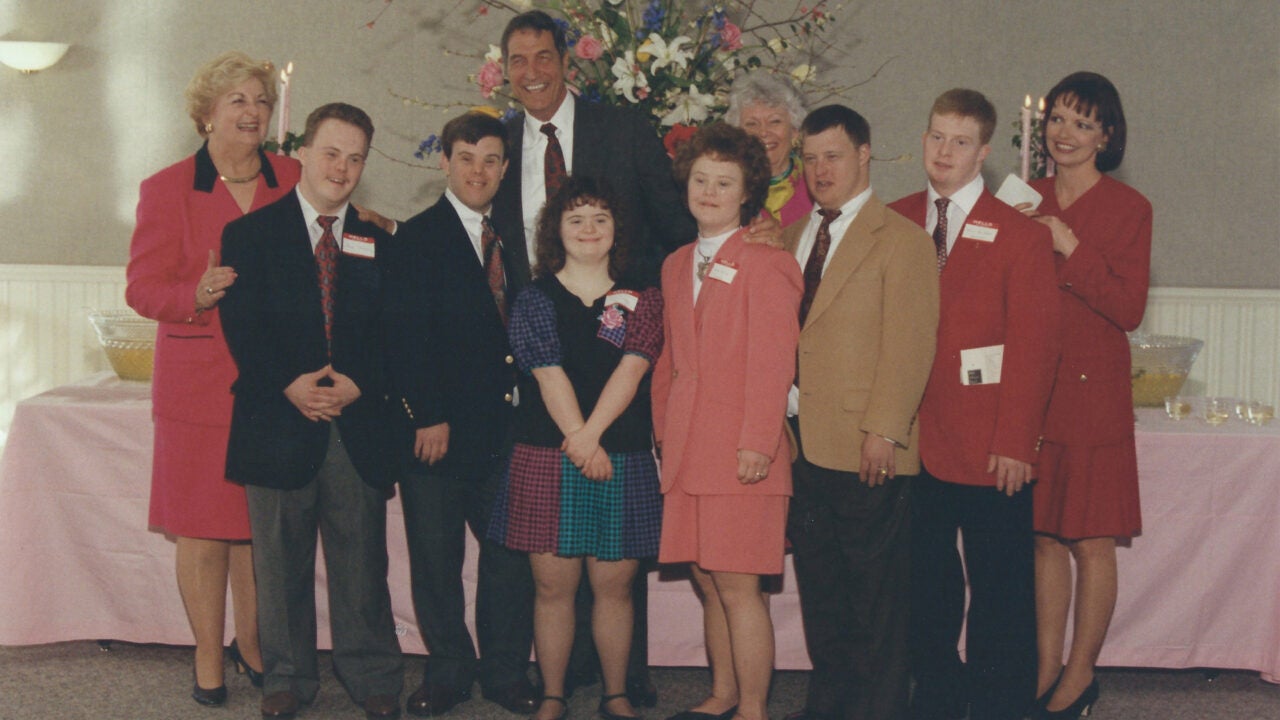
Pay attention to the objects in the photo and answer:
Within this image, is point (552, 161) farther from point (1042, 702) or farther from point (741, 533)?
point (1042, 702)

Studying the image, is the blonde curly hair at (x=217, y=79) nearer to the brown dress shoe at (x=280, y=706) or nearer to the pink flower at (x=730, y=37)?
the pink flower at (x=730, y=37)

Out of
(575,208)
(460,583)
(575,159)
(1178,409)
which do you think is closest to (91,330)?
(460,583)

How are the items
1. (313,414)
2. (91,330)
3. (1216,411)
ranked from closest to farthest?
(313,414), (1216,411), (91,330)

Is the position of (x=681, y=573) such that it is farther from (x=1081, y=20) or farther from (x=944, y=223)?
(x=1081, y=20)

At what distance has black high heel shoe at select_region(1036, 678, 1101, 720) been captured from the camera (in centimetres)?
296

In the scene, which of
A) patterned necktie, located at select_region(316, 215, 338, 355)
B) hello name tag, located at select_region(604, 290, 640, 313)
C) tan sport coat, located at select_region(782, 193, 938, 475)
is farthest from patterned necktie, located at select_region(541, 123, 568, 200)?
tan sport coat, located at select_region(782, 193, 938, 475)

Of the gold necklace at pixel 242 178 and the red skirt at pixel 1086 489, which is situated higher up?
the gold necklace at pixel 242 178

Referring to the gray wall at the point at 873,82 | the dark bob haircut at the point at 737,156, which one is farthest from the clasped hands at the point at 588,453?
the gray wall at the point at 873,82

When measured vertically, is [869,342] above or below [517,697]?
above

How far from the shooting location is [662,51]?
10.3ft

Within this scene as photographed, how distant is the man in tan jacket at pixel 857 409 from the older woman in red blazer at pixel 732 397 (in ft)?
0.28

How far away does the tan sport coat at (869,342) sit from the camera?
2586 mm

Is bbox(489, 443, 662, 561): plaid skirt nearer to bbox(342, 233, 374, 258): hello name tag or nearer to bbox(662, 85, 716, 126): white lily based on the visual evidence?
bbox(342, 233, 374, 258): hello name tag

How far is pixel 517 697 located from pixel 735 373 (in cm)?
105
